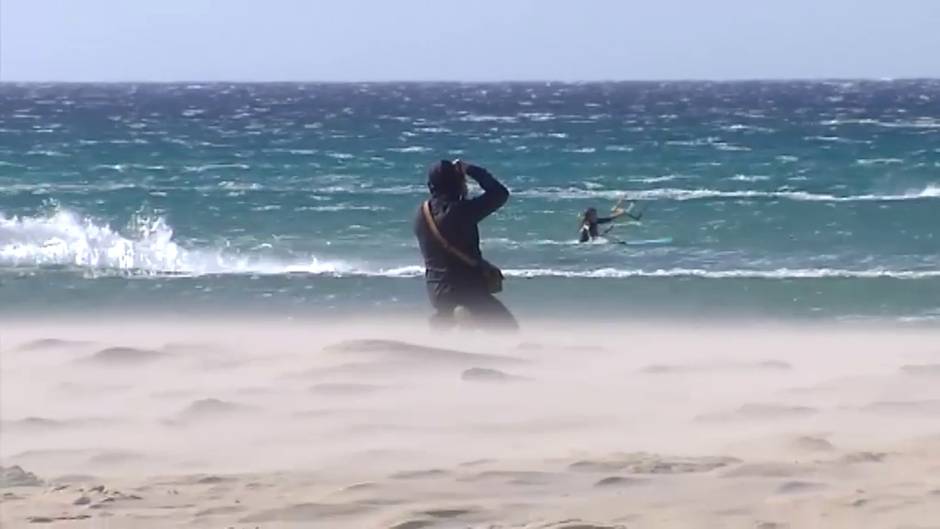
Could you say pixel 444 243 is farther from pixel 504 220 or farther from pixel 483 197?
pixel 504 220

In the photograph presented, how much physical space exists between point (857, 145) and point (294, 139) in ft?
46.9

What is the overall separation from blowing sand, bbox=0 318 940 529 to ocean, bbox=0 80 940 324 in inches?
248

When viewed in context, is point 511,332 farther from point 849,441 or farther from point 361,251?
point 361,251

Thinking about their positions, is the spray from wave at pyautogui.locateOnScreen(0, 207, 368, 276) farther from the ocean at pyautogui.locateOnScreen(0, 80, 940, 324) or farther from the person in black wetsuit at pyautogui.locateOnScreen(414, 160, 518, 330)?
the person in black wetsuit at pyautogui.locateOnScreen(414, 160, 518, 330)

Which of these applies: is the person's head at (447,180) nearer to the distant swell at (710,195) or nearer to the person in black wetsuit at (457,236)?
the person in black wetsuit at (457,236)

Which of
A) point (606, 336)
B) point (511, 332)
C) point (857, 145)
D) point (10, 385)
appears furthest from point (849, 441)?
point (857, 145)


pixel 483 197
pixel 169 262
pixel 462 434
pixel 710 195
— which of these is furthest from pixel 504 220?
pixel 462 434

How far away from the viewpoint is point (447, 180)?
21.1 ft

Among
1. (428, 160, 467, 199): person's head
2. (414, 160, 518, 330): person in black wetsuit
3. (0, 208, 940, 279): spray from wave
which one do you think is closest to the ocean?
(0, 208, 940, 279): spray from wave

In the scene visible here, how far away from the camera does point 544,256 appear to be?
17016mm

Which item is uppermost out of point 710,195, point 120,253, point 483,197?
point 483,197

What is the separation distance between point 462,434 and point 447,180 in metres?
1.79

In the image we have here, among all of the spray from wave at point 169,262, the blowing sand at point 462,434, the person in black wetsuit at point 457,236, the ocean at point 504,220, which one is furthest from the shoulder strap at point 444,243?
the spray from wave at point 169,262

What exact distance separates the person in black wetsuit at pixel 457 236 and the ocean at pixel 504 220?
5.86 metres
